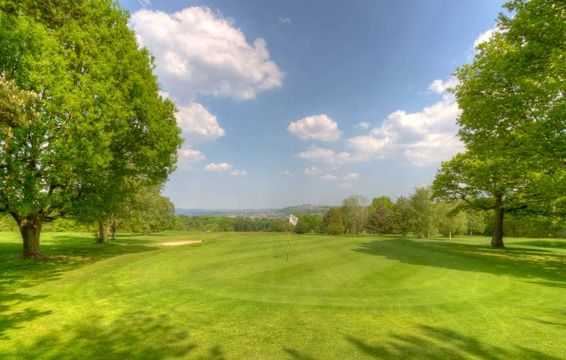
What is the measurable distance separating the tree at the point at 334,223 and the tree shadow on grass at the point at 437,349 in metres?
72.2

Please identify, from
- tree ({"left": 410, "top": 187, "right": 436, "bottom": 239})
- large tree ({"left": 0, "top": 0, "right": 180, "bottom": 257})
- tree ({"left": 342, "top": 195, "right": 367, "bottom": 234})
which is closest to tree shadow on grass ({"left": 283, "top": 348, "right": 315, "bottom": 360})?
large tree ({"left": 0, "top": 0, "right": 180, "bottom": 257})

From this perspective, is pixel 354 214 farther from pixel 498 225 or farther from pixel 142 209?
pixel 142 209

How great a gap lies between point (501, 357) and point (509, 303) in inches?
172

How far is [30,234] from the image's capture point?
1616 cm

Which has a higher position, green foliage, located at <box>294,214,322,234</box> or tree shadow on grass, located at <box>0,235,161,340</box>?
tree shadow on grass, located at <box>0,235,161,340</box>

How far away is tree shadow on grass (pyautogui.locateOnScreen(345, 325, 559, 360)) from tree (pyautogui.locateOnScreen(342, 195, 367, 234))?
73.7m

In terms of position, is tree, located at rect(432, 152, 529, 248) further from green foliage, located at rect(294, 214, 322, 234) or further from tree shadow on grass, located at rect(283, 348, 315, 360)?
green foliage, located at rect(294, 214, 322, 234)

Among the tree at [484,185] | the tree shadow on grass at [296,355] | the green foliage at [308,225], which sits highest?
the tree at [484,185]

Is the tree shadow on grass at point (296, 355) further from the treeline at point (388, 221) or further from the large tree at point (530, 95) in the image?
the treeline at point (388, 221)

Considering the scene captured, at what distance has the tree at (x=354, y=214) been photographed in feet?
253

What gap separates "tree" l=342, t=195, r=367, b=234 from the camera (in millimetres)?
77025

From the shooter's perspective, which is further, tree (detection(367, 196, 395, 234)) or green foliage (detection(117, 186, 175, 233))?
tree (detection(367, 196, 395, 234))

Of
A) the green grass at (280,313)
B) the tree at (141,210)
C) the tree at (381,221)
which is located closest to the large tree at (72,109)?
the green grass at (280,313)

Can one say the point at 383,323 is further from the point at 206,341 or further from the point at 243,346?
the point at 206,341
